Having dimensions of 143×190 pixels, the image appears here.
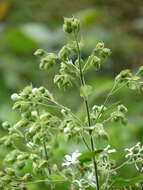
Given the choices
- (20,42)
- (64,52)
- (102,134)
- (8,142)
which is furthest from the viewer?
(20,42)

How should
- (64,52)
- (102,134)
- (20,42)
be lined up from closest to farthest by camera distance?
(102,134) → (64,52) → (20,42)

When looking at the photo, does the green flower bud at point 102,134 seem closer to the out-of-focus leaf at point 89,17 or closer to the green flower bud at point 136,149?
the green flower bud at point 136,149

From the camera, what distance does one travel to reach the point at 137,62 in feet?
15.9

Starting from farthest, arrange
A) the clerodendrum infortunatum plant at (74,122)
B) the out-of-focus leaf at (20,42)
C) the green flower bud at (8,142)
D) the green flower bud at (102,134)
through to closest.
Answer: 1. the out-of-focus leaf at (20,42)
2. the green flower bud at (8,142)
3. the clerodendrum infortunatum plant at (74,122)
4. the green flower bud at (102,134)

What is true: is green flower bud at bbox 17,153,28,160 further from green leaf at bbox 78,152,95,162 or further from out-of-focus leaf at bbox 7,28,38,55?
out-of-focus leaf at bbox 7,28,38,55

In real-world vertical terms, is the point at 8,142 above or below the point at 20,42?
below

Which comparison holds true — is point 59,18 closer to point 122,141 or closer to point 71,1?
point 71,1

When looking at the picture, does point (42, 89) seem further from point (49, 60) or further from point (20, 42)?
point (20, 42)

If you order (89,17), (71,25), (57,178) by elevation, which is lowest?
(57,178)

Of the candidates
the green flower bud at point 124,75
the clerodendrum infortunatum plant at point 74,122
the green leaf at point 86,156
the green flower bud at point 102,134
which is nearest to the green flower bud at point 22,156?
the clerodendrum infortunatum plant at point 74,122

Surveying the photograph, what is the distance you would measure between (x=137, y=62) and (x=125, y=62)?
0.23m

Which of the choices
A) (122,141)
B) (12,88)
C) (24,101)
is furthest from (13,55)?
(24,101)

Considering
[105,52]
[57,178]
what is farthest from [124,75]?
[57,178]

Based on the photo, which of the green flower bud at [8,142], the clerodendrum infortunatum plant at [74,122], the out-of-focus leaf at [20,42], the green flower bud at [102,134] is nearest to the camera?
the green flower bud at [102,134]
